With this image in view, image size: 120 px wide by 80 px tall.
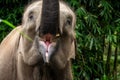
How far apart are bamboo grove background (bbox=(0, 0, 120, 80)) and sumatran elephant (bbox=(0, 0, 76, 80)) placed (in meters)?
2.58

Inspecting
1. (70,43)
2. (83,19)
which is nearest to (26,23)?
(70,43)

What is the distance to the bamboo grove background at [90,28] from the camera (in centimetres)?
779

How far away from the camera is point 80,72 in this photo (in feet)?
26.5

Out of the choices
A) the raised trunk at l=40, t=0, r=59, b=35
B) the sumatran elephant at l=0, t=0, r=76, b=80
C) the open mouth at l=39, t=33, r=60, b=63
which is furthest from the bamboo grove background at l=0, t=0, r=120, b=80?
the raised trunk at l=40, t=0, r=59, b=35

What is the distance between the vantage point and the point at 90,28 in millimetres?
7945

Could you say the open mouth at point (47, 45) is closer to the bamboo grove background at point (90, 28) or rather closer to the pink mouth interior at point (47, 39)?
the pink mouth interior at point (47, 39)

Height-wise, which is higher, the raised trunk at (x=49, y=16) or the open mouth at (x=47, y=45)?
the raised trunk at (x=49, y=16)

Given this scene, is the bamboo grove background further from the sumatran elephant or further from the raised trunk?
the raised trunk

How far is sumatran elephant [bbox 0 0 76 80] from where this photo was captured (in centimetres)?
413

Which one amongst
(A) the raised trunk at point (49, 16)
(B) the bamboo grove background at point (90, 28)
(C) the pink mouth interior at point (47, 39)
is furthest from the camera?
(B) the bamboo grove background at point (90, 28)

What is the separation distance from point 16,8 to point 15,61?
2.92 meters

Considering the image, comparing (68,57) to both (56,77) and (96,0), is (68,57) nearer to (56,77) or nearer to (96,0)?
(56,77)

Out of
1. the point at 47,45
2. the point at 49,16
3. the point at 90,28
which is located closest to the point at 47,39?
the point at 47,45

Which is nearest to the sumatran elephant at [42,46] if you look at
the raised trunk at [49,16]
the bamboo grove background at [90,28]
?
the raised trunk at [49,16]
